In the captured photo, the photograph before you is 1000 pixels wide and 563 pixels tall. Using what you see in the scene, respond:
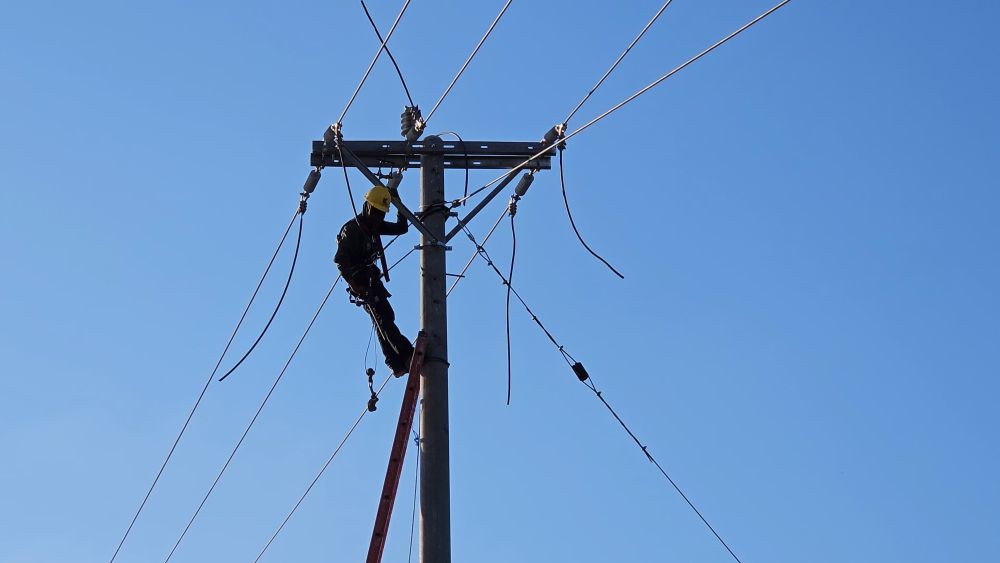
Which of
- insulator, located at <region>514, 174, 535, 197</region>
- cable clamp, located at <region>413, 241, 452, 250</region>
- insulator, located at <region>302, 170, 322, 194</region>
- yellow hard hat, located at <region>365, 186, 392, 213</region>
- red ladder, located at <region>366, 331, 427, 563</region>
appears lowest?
red ladder, located at <region>366, 331, 427, 563</region>

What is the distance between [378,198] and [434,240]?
937 millimetres

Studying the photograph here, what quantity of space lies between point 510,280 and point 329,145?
7.20ft

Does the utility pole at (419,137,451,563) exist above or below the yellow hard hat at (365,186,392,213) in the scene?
below

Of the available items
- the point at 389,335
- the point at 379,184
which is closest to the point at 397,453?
the point at 389,335

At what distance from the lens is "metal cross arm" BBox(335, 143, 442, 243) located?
Answer: 1112 cm

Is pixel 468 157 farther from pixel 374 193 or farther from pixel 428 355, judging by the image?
pixel 428 355

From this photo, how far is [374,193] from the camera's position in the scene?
1196cm

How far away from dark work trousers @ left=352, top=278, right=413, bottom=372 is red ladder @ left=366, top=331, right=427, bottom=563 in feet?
2.41

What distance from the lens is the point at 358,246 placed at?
12180 mm

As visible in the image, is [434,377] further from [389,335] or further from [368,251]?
[368,251]

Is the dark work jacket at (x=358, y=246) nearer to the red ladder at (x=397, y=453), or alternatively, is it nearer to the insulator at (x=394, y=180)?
the insulator at (x=394, y=180)

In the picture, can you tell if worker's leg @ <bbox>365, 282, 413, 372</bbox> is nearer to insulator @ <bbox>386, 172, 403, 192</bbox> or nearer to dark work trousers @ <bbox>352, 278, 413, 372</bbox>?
dark work trousers @ <bbox>352, 278, 413, 372</bbox>

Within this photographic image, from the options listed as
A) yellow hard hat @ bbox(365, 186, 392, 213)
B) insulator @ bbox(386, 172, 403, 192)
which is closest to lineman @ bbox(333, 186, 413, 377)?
yellow hard hat @ bbox(365, 186, 392, 213)

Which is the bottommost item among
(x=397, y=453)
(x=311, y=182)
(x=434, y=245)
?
(x=397, y=453)
